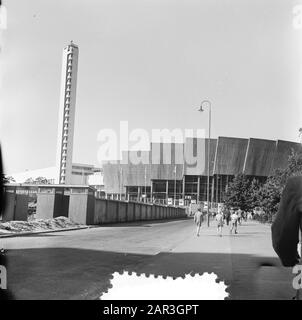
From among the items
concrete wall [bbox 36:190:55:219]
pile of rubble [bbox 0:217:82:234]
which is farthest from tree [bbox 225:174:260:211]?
pile of rubble [bbox 0:217:82:234]

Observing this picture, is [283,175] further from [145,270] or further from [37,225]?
[37,225]

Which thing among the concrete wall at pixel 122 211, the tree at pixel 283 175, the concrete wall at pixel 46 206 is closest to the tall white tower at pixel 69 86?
the tree at pixel 283 175

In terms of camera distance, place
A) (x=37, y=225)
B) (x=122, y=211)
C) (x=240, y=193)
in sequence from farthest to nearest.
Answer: (x=240, y=193)
(x=122, y=211)
(x=37, y=225)

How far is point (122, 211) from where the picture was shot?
4009 cm

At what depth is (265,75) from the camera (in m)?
2.37

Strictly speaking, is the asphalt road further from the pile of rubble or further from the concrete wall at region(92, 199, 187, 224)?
the concrete wall at region(92, 199, 187, 224)

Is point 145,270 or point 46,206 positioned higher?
point 145,270

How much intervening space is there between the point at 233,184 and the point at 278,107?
56.5 meters

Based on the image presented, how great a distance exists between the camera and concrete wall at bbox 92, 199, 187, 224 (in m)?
32.6

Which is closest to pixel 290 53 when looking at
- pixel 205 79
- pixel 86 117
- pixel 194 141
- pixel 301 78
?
pixel 301 78

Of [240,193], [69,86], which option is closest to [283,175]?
[69,86]

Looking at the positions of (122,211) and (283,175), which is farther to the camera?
(122,211)

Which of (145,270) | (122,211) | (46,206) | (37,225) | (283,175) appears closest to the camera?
(145,270)
